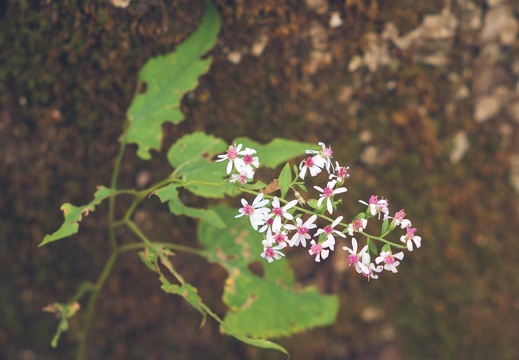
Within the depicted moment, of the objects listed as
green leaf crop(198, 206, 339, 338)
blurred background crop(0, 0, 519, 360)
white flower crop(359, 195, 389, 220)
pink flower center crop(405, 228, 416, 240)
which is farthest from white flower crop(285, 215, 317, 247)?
blurred background crop(0, 0, 519, 360)

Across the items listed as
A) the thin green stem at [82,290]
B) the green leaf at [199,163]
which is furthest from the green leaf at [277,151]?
the thin green stem at [82,290]

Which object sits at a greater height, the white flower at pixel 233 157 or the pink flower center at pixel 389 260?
the white flower at pixel 233 157

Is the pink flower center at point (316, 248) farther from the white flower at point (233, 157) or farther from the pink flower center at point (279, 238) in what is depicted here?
the white flower at point (233, 157)

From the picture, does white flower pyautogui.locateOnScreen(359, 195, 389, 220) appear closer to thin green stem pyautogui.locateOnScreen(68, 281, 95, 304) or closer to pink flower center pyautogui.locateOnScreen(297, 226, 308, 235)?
pink flower center pyautogui.locateOnScreen(297, 226, 308, 235)

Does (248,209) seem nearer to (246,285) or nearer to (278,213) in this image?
(278,213)

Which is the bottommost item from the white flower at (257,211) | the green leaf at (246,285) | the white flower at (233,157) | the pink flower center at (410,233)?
the green leaf at (246,285)

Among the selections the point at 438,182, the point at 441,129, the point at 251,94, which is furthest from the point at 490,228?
the point at 251,94

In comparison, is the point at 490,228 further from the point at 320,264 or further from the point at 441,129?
the point at 320,264
